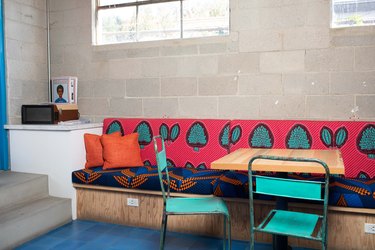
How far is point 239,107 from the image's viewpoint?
3748 millimetres

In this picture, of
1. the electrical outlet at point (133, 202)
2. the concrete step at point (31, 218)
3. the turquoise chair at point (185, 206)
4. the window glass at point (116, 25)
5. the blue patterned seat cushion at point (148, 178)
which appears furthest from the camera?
the window glass at point (116, 25)

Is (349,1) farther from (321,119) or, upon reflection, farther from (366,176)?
(366,176)

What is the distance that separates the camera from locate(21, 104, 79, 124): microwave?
3.86 m

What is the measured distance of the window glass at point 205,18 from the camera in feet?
12.8

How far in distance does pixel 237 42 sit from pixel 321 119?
1.10m

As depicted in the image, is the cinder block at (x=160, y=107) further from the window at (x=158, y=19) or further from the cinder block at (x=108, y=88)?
the window at (x=158, y=19)

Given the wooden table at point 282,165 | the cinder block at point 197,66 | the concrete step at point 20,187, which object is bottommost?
the concrete step at point 20,187

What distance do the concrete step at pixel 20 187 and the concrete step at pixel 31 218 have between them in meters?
0.05

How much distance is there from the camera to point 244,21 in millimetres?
3697

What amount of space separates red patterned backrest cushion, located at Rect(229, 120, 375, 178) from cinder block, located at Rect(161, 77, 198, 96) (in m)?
0.63

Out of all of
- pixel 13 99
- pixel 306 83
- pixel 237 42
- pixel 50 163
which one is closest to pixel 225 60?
pixel 237 42

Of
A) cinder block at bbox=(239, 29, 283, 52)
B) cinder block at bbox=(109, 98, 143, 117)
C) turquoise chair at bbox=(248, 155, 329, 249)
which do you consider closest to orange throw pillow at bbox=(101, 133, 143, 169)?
cinder block at bbox=(109, 98, 143, 117)

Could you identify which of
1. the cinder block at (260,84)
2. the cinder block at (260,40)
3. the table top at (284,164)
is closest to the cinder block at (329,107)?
the cinder block at (260,84)

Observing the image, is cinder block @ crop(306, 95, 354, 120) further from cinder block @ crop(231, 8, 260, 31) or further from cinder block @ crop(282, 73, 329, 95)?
cinder block @ crop(231, 8, 260, 31)
